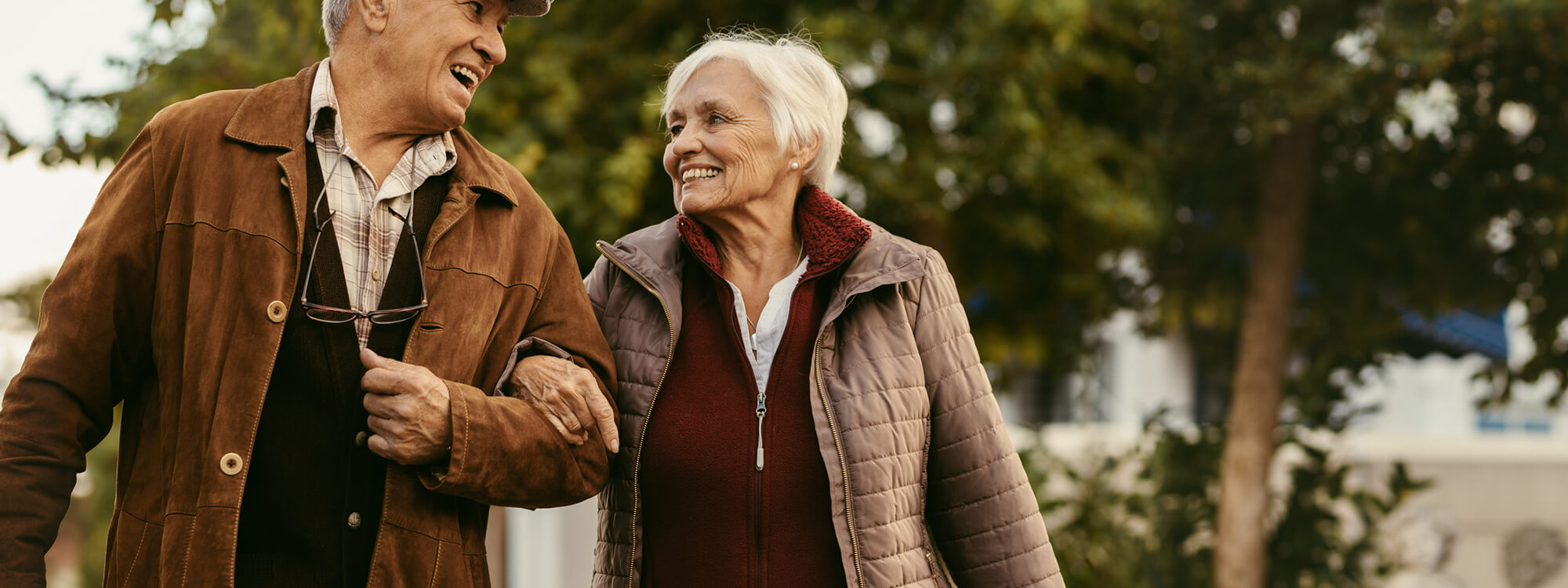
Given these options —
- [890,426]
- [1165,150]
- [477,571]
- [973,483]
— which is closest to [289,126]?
[477,571]

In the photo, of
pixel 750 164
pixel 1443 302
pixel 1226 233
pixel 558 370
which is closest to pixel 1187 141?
pixel 1226 233

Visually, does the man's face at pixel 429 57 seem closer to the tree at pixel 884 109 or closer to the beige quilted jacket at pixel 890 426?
the beige quilted jacket at pixel 890 426

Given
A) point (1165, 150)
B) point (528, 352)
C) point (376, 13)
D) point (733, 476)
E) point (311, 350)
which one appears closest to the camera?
point (311, 350)

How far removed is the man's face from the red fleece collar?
58cm

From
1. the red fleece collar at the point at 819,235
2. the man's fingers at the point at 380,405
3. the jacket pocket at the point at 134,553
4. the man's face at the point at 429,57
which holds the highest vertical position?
the man's face at the point at 429,57

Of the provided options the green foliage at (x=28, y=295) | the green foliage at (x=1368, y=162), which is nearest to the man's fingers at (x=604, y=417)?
the green foliage at (x=1368, y=162)

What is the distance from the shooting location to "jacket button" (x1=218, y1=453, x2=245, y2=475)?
1782mm

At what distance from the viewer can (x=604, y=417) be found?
2.13 m

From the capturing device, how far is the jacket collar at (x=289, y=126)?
1.92 meters

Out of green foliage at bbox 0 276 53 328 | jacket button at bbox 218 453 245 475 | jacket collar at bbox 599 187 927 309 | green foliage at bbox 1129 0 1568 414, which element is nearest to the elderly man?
jacket button at bbox 218 453 245 475

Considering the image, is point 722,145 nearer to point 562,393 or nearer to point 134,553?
point 562,393

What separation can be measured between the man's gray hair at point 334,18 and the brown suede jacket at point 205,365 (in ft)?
0.24

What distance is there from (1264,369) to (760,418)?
462 cm

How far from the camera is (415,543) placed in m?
1.95
